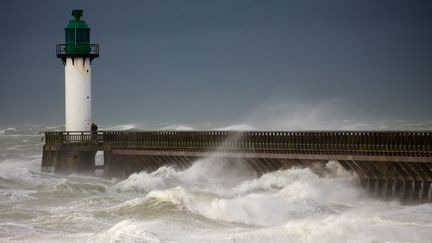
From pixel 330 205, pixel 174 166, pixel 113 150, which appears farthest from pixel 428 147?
pixel 113 150

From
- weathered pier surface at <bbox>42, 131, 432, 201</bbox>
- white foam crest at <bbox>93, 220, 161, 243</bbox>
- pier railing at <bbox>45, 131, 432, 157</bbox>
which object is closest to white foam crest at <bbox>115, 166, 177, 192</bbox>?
weathered pier surface at <bbox>42, 131, 432, 201</bbox>

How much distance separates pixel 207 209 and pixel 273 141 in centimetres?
857

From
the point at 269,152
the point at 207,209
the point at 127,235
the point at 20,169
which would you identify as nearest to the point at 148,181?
the point at 269,152

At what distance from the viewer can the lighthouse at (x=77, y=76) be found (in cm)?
4634

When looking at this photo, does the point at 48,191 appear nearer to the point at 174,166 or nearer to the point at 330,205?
the point at 174,166

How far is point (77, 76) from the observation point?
46.5 m

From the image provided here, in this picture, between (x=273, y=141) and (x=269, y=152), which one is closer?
(x=269, y=152)

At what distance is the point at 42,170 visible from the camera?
149ft

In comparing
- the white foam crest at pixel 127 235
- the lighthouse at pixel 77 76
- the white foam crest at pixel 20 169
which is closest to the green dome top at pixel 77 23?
the lighthouse at pixel 77 76

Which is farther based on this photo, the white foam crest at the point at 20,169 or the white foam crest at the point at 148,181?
the white foam crest at the point at 20,169

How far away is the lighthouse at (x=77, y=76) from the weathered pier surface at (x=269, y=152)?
1240mm

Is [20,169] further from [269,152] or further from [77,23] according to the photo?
[269,152]

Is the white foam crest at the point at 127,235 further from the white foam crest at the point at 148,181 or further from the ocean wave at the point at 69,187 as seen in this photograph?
the white foam crest at the point at 148,181

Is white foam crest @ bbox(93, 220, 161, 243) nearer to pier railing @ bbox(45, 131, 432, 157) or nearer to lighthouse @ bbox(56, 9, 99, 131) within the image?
pier railing @ bbox(45, 131, 432, 157)
